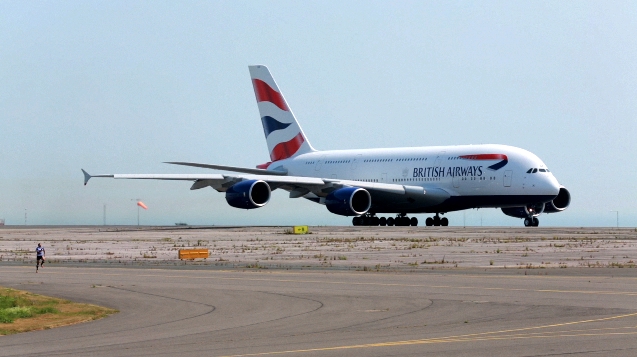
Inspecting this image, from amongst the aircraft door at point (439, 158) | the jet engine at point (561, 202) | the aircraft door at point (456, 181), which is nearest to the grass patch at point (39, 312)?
the aircraft door at point (456, 181)

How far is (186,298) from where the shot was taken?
20797 mm

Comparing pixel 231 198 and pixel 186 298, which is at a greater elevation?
pixel 231 198

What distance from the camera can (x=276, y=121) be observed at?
258 feet

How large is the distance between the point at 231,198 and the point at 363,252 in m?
24.6

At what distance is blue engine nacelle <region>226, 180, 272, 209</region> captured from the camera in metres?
60.6

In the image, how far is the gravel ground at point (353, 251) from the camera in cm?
3152

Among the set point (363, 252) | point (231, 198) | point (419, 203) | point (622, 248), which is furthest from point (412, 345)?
point (419, 203)

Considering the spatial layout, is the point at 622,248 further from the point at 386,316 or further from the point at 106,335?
the point at 106,335

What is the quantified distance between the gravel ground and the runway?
13.7ft

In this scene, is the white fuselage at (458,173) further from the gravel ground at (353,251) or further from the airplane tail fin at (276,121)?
the gravel ground at (353,251)

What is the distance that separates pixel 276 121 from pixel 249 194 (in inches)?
747

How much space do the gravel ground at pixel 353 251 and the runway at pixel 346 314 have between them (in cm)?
418

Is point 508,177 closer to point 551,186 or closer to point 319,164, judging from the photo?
point 551,186

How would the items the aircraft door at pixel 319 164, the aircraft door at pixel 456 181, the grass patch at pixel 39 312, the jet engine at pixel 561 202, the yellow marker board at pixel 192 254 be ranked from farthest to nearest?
the aircraft door at pixel 319 164
the jet engine at pixel 561 202
the aircraft door at pixel 456 181
the yellow marker board at pixel 192 254
the grass patch at pixel 39 312
